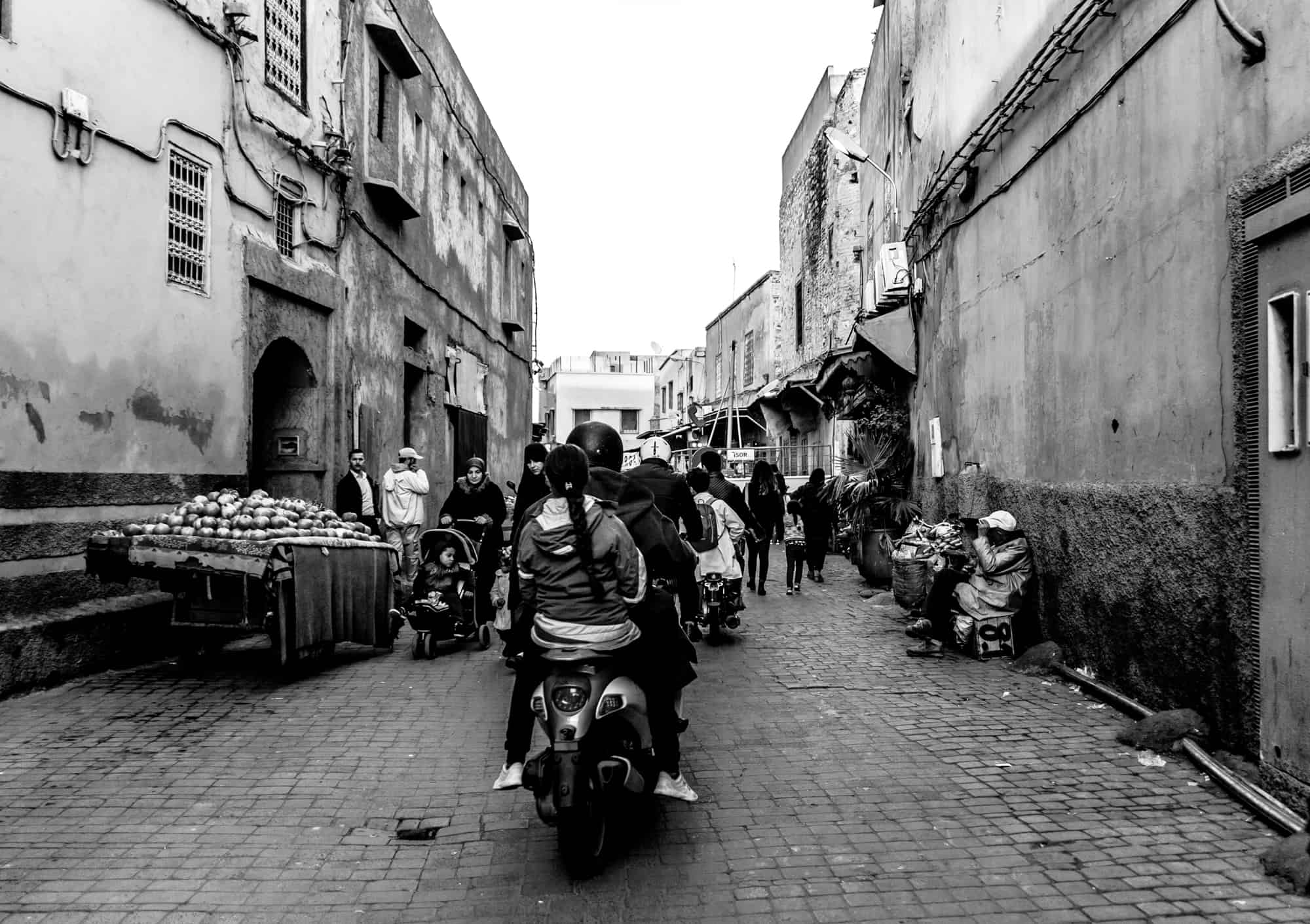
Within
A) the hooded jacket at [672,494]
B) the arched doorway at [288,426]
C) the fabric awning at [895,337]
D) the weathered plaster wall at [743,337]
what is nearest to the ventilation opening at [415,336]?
the arched doorway at [288,426]

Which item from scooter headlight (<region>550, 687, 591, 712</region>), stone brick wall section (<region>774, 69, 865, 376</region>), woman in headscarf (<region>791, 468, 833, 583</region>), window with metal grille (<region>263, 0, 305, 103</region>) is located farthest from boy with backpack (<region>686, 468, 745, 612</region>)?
stone brick wall section (<region>774, 69, 865, 376</region>)

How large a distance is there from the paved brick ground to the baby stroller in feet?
4.68

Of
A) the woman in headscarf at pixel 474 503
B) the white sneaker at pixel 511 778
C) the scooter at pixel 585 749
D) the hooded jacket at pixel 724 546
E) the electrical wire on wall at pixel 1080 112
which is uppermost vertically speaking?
the electrical wire on wall at pixel 1080 112

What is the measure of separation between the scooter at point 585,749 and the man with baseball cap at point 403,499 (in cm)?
774

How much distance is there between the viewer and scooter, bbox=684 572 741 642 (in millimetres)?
9219

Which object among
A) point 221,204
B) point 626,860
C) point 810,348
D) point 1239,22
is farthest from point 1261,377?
point 810,348

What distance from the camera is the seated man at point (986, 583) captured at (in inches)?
323

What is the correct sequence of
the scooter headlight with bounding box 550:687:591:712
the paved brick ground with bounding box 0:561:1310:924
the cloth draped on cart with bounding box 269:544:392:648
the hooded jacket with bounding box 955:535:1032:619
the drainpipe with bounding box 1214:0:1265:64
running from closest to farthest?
the paved brick ground with bounding box 0:561:1310:924
the scooter headlight with bounding box 550:687:591:712
the drainpipe with bounding box 1214:0:1265:64
the cloth draped on cart with bounding box 269:544:392:648
the hooded jacket with bounding box 955:535:1032:619

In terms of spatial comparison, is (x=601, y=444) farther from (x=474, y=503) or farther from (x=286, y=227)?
(x=286, y=227)

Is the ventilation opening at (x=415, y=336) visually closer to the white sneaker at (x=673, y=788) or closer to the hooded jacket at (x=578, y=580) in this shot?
the hooded jacket at (x=578, y=580)

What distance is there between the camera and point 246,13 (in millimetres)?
9688

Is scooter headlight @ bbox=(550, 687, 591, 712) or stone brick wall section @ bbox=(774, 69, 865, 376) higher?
stone brick wall section @ bbox=(774, 69, 865, 376)

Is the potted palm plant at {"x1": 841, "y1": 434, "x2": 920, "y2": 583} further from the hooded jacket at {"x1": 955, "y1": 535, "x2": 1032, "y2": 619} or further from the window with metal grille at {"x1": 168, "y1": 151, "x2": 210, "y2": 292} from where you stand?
the window with metal grille at {"x1": 168, "y1": 151, "x2": 210, "y2": 292}

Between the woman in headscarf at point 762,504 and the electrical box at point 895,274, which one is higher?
the electrical box at point 895,274
